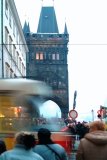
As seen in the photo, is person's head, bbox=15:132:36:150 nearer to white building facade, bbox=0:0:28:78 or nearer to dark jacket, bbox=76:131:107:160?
dark jacket, bbox=76:131:107:160

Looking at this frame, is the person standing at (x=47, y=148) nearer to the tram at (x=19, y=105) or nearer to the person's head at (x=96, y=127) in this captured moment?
the person's head at (x=96, y=127)

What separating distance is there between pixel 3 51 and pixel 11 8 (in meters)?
10.4

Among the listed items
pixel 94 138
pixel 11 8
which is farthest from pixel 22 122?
pixel 11 8

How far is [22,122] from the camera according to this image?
1642cm

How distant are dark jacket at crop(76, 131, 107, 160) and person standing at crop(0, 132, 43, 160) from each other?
2.74 feet

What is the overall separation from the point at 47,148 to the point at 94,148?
137 centimetres

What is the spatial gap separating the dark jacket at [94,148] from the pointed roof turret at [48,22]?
6136 inches

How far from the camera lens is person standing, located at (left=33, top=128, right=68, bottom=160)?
856 centimetres

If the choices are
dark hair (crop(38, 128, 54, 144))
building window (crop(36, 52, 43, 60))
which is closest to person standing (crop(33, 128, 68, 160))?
dark hair (crop(38, 128, 54, 144))

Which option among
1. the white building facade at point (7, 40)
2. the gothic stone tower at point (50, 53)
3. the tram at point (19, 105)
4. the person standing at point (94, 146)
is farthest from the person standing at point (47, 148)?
the gothic stone tower at point (50, 53)

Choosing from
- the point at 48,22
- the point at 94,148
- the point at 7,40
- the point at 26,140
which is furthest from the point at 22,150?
the point at 48,22

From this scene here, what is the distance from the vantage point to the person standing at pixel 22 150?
6.74 m

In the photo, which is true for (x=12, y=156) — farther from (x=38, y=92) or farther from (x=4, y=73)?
(x=4, y=73)

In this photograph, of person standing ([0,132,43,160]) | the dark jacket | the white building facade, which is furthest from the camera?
the white building facade
